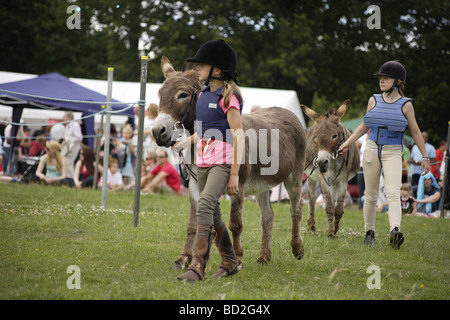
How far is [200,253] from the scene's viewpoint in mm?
4926

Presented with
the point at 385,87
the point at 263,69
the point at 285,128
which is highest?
the point at 263,69

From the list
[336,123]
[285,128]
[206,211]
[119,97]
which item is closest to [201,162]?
[206,211]

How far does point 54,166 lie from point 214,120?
10.7 meters

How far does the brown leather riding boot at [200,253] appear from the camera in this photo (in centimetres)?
489

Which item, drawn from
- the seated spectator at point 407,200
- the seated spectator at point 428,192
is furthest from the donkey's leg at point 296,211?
the seated spectator at point 428,192

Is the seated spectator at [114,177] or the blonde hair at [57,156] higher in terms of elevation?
the blonde hair at [57,156]

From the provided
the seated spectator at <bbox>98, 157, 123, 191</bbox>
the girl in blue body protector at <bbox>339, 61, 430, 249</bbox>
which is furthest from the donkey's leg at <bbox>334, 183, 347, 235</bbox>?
the seated spectator at <bbox>98, 157, 123, 191</bbox>

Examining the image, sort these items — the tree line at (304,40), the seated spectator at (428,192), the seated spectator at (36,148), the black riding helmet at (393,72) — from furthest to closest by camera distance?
the tree line at (304,40)
the seated spectator at (36,148)
the seated spectator at (428,192)
the black riding helmet at (393,72)

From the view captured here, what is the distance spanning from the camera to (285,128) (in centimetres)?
693

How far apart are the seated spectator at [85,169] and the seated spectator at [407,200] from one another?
7751 millimetres

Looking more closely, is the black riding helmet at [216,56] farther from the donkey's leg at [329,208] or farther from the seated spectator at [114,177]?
the seated spectator at [114,177]

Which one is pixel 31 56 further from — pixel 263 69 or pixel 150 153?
pixel 150 153

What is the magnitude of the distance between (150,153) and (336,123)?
7321 mm

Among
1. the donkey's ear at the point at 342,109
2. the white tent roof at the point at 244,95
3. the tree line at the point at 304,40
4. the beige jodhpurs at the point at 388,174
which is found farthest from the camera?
the tree line at the point at 304,40
